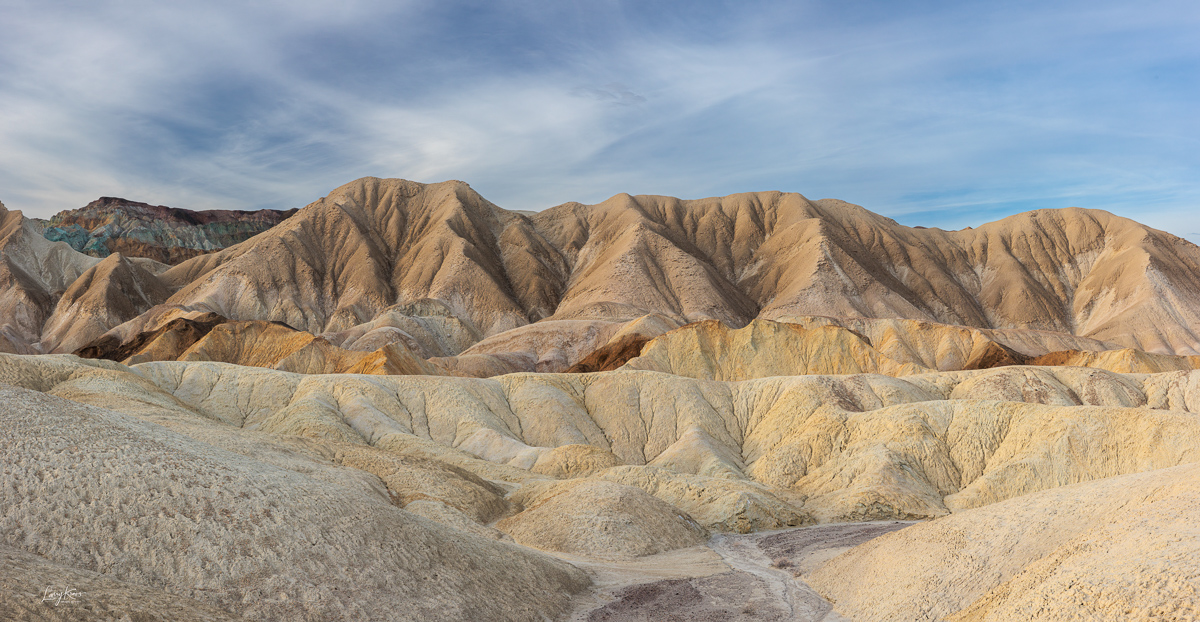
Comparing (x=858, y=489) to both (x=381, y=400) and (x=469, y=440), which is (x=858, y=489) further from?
(x=381, y=400)

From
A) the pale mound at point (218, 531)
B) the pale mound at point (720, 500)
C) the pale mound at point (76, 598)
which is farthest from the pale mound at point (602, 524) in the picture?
the pale mound at point (76, 598)

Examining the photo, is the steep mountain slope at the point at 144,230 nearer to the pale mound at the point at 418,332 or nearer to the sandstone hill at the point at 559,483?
the pale mound at the point at 418,332

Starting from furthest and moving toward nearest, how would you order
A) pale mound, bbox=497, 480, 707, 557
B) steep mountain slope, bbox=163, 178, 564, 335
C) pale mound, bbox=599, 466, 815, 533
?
steep mountain slope, bbox=163, 178, 564, 335 → pale mound, bbox=599, 466, 815, 533 → pale mound, bbox=497, 480, 707, 557

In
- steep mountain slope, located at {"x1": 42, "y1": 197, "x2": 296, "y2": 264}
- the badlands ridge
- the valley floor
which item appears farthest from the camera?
steep mountain slope, located at {"x1": 42, "y1": 197, "x2": 296, "y2": 264}

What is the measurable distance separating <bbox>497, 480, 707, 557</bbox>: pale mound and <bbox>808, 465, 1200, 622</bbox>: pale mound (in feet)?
26.5

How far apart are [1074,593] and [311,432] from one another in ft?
127

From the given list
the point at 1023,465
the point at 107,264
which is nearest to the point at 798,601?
the point at 1023,465

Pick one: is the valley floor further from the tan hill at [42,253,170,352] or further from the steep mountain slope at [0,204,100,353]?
the steep mountain slope at [0,204,100,353]

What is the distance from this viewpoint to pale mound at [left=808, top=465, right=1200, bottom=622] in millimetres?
11867

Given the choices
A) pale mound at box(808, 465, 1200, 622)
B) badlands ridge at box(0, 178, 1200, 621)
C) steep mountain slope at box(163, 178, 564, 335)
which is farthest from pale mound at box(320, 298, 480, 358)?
pale mound at box(808, 465, 1200, 622)

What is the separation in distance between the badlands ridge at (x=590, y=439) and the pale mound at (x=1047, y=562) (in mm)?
81

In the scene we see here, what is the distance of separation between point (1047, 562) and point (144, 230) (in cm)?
19251

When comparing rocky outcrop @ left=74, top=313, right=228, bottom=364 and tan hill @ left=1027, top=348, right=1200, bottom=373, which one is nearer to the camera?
tan hill @ left=1027, top=348, right=1200, bottom=373

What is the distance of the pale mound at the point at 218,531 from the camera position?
1342 centimetres
